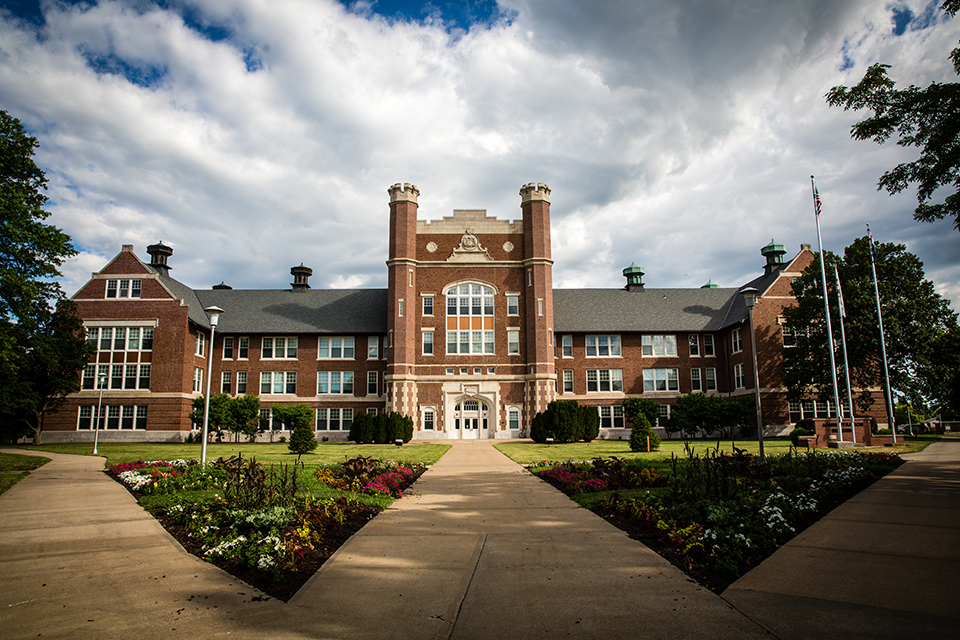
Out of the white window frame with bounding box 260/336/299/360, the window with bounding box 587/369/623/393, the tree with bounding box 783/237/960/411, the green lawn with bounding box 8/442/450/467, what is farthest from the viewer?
the white window frame with bounding box 260/336/299/360

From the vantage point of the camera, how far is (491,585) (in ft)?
18.7

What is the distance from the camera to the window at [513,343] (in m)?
42.0

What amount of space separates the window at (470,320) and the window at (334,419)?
9500mm

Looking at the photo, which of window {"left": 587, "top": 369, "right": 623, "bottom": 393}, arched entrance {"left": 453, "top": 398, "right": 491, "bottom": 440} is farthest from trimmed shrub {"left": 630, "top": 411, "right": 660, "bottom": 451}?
window {"left": 587, "top": 369, "right": 623, "bottom": 393}

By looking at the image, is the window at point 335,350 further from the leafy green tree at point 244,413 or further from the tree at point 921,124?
the tree at point 921,124

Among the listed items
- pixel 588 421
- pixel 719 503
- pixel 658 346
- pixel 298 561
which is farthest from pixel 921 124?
pixel 658 346

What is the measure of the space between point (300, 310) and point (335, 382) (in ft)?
22.7

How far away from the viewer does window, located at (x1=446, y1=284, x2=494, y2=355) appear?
42219mm

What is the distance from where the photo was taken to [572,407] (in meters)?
33.8

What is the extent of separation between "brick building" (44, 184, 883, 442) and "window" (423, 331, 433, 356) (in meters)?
0.08

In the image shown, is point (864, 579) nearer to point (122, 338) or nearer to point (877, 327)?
point (877, 327)

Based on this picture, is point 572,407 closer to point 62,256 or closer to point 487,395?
point 487,395

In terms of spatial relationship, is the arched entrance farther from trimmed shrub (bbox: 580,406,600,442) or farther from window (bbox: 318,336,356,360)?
window (bbox: 318,336,356,360)

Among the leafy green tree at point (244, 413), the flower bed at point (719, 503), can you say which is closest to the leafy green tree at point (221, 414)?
the leafy green tree at point (244, 413)
